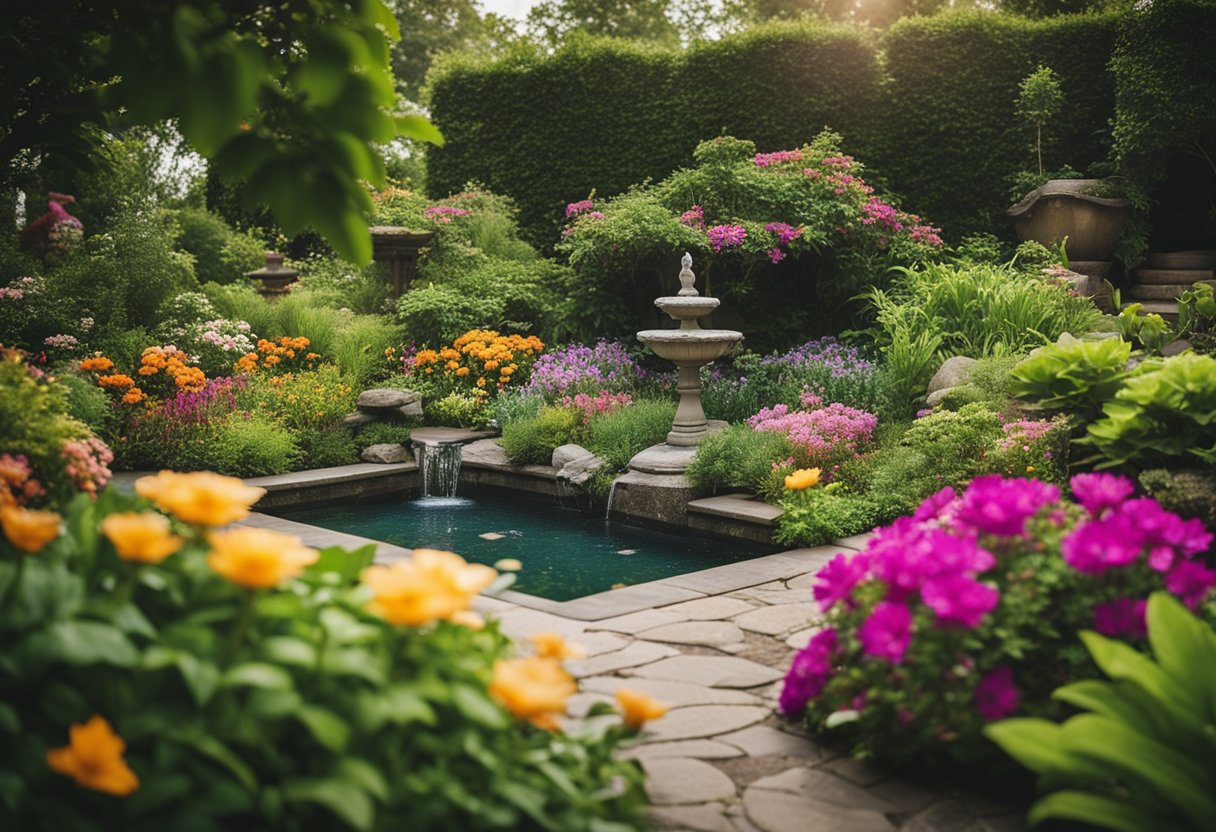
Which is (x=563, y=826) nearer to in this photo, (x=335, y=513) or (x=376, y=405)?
(x=335, y=513)

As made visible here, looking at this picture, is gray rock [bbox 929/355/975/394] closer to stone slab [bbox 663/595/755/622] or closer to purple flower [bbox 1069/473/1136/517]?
stone slab [bbox 663/595/755/622]

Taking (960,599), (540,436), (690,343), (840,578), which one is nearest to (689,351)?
(690,343)

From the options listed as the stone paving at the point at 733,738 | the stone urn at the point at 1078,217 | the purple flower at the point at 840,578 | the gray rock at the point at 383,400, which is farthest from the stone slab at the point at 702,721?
the stone urn at the point at 1078,217

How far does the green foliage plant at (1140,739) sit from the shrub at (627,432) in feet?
18.4

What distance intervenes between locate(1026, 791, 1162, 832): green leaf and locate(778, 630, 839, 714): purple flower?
1.05 meters

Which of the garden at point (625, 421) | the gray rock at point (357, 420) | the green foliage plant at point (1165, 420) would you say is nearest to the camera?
the garden at point (625, 421)

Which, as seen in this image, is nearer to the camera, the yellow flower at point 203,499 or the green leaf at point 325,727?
the green leaf at point 325,727

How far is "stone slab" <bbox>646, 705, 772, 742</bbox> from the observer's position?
3.24 meters

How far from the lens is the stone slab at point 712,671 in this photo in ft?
12.2

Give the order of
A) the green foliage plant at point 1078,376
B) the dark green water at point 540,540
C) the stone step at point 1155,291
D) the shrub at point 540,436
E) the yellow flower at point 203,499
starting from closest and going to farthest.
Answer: the yellow flower at point 203,499 < the green foliage plant at point 1078,376 < the dark green water at point 540,540 < the shrub at point 540,436 < the stone step at point 1155,291

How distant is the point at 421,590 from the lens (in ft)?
6.78

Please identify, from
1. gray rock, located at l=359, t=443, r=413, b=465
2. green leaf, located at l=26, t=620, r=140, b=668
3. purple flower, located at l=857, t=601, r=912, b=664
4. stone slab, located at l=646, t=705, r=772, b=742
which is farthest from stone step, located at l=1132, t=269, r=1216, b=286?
green leaf, located at l=26, t=620, r=140, b=668

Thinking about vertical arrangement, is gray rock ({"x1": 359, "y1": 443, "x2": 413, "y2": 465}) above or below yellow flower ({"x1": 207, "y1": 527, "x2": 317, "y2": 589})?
below

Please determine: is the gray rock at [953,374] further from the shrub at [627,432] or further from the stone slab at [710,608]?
A: the stone slab at [710,608]
